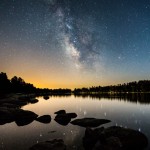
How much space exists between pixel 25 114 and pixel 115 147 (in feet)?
92.7

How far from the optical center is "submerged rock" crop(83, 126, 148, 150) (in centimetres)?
1904

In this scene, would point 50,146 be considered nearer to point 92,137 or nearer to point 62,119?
point 92,137

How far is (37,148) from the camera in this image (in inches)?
752

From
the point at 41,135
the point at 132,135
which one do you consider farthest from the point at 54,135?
the point at 132,135

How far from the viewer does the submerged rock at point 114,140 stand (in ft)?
62.5

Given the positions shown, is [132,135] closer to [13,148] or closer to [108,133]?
[108,133]

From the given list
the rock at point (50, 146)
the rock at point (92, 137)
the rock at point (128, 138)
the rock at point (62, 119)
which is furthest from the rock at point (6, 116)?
the rock at point (128, 138)

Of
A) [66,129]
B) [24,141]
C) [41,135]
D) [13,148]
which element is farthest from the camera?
[66,129]

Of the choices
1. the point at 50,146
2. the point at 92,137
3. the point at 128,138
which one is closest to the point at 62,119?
the point at 92,137

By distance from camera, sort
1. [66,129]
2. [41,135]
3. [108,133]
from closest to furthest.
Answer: [108,133]
[41,135]
[66,129]

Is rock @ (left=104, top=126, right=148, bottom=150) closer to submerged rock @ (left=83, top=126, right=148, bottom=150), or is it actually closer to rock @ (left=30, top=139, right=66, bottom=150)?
submerged rock @ (left=83, top=126, right=148, bottom=150)

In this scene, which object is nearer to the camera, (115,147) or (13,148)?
(115,147)

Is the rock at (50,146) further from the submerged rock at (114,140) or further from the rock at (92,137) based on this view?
the rock at (92,137)

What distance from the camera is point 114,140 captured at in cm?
1931
